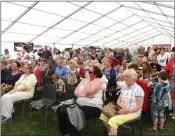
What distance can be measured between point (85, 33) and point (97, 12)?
438 cm

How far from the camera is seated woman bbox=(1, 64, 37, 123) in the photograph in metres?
5.14

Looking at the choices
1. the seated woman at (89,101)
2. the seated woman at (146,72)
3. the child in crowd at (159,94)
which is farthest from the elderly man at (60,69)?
the child in crowd at (159,94)

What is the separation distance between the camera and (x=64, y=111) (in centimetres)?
401

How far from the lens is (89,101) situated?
4.14 m

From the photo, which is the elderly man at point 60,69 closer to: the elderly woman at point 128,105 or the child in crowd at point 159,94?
the child in crowd at point 159,94

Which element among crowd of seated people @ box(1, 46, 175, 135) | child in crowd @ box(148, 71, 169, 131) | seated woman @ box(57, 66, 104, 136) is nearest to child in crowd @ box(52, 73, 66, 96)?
crowd of seated people @ box(1, 46, 175, 135)

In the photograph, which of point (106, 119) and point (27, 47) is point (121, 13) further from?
point (106, 119)

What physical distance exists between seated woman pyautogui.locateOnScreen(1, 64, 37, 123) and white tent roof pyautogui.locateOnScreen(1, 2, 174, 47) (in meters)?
5.26

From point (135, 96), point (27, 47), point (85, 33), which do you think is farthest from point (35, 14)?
point (135, 96)

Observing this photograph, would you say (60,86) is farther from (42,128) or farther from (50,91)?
(42,128)

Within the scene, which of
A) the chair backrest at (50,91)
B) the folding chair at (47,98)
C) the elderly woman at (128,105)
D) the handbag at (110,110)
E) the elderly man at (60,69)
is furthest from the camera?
the elderly man at (60,69)

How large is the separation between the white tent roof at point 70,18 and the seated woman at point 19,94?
5.26 m

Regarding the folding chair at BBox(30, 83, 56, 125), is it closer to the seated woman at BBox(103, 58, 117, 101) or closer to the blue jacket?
the seated woman at BBox(103, 58, 117, 101)

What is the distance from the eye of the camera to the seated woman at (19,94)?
514 centimetres
